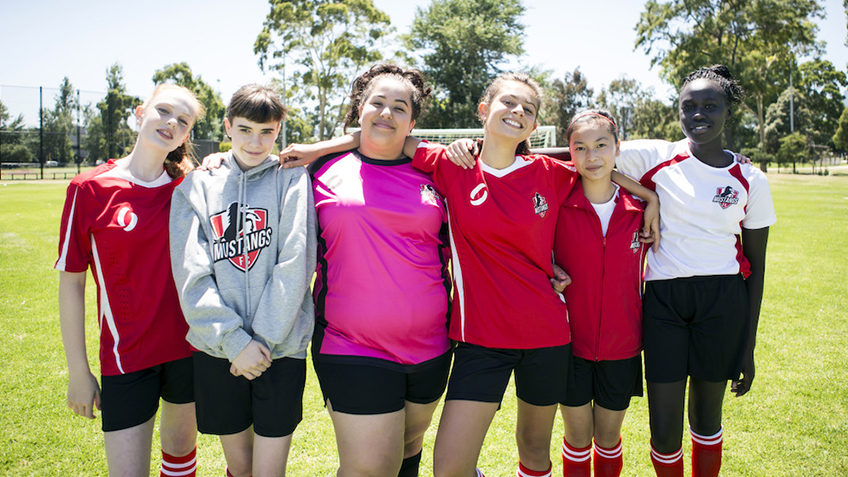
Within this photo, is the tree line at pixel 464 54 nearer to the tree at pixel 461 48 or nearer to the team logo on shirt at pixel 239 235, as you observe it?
the tree at pixel 461 48

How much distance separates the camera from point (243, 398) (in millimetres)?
2465

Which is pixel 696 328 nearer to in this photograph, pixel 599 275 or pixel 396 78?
pixel 599 275

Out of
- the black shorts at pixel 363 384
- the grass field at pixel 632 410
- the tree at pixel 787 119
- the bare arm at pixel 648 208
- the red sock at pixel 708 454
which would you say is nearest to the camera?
the black shorts at pixel 363 384

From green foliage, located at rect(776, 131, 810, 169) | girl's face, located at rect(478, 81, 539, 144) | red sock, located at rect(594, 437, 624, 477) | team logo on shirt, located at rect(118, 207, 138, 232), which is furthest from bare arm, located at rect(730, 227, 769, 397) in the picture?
green foliage, located at rect(776, 131, 810, 169)

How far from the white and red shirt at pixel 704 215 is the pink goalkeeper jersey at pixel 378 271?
1.32 metres

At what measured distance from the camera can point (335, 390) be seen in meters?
2.49

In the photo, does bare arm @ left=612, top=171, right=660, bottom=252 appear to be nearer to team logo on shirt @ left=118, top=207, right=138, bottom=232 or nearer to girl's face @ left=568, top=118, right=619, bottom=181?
girl's face @ left=568, top=118, right=619, bottom=181

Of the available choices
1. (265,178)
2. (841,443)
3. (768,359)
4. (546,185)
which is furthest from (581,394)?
(768,359)

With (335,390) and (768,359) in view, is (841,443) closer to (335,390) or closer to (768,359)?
(768,359)

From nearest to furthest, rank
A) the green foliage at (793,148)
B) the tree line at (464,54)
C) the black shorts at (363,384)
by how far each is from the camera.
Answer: the black shorts at (363,384) < the tree line at (464,54) < the green foliage at (793,148)

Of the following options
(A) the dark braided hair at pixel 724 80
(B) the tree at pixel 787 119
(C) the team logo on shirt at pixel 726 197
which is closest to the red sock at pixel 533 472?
(C) the team logo on shirt at pixel 726 197

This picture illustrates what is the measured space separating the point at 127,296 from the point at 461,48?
114 ft

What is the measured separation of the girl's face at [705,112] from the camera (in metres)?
2.98

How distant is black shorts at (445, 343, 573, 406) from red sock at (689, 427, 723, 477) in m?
0.98
